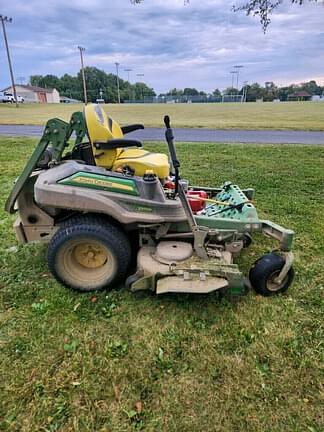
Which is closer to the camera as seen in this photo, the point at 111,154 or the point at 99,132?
the point at 99,132

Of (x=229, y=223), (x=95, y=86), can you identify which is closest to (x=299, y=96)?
(x=95, y=86)

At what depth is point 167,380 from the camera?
195 cm

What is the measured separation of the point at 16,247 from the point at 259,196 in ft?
11.4

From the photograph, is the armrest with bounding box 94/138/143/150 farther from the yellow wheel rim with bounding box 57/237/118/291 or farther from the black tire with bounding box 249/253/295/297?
the black tire with bounding box 249/253/295/297

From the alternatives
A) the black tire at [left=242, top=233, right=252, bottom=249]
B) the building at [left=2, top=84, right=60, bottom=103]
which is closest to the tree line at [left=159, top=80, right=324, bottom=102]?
the building at [left=2, top=84, right=60, bottom=103]

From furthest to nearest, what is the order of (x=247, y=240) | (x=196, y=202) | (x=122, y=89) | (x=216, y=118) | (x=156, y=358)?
(x=122, y=89) → (x=216, y=118) → (x=247, y=240) → (x=196, y=202) → (x=156, y=358)

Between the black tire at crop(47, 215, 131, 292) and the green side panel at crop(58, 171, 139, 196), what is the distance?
0.28 meters

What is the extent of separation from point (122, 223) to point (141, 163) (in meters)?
0.60

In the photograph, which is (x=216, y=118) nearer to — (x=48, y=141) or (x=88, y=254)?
(x=48, y=141)

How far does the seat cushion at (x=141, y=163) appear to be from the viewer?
2.83 metres

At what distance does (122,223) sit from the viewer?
2555 mm

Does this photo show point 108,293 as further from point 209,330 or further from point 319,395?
point 319,395

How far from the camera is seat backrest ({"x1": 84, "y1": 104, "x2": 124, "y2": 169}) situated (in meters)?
2.69

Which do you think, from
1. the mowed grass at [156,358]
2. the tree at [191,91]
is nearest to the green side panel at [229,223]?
the mowed grass at [156,358]
